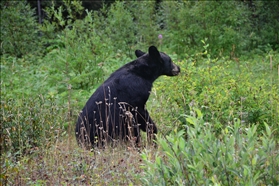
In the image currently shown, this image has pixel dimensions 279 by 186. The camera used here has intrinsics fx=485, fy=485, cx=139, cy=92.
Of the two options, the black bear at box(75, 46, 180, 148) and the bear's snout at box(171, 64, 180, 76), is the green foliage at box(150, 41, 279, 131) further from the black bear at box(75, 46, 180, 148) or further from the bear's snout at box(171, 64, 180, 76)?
the bear's snout at box(171, 64, 180, 76)

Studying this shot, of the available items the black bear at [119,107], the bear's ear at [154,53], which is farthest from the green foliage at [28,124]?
the bear's ear at [154,53]

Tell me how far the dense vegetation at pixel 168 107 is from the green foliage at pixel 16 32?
A: 35 mm

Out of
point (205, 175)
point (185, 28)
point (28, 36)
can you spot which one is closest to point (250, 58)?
point (185, 28)

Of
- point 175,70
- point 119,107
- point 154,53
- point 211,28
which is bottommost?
point 119,107

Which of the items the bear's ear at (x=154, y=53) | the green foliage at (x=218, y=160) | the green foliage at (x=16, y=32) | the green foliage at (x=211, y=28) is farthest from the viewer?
the green foliage at (x=16, y=32)

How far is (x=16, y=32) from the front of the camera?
16.7 m

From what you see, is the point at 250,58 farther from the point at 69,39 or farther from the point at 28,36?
the point at 28,36

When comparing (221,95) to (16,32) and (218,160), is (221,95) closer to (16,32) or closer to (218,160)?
(218,160)

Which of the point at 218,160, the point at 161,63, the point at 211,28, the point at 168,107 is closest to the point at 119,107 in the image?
the point at 168,107

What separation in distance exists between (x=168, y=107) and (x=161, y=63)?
1.04 meters

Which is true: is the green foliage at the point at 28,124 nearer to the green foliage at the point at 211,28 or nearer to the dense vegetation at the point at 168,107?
the dense vegetation at the point at 168,107

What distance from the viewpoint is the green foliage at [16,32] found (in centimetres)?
1652

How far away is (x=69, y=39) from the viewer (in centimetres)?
1103

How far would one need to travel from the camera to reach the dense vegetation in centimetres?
330
